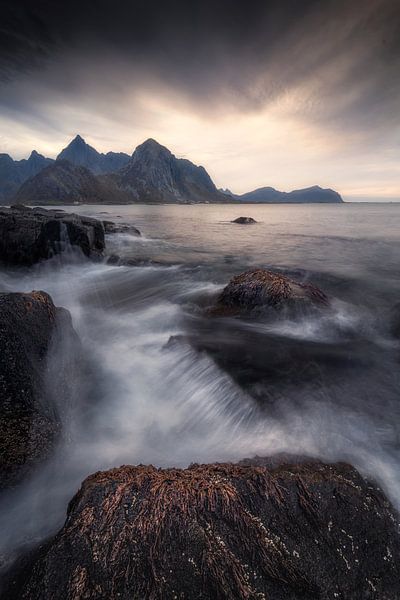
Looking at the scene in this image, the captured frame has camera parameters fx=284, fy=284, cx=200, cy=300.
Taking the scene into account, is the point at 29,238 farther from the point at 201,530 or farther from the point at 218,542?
the point at 218,542

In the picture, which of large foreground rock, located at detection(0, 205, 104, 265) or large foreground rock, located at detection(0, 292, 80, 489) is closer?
large foreground rock, located at detection(0, 292, 80, 489)

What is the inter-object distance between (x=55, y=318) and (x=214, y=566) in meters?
3.86

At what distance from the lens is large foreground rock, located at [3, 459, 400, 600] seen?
1934 millimetres

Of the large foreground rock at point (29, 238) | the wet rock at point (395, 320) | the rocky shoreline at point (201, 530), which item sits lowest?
the wet rock at point (395, 320)

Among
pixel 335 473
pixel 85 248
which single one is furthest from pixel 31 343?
pixel 85 248

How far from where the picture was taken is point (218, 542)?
2.15 metres

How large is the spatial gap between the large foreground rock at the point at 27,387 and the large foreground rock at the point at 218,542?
3.56 ft

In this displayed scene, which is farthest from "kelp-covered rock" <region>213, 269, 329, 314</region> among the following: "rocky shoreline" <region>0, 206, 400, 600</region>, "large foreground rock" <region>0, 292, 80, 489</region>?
"large foreground rock" <region>0, 292, 80, 489</region>

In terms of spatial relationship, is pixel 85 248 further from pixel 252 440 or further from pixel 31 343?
pixel 252 440

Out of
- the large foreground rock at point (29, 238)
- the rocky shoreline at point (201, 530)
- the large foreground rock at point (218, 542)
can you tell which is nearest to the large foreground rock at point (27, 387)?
the rocky shoreline at point (201, 530)

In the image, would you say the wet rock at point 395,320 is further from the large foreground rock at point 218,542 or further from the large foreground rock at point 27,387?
the large foreground rock at point 27,387

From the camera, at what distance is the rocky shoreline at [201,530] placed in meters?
1.95

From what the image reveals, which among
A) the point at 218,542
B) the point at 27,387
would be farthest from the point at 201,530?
the point at 27,387

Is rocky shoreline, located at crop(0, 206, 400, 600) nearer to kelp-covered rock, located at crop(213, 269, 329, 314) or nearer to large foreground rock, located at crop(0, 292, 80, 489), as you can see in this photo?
large foreground rock, located at crop(0, 292, 80, 489)
